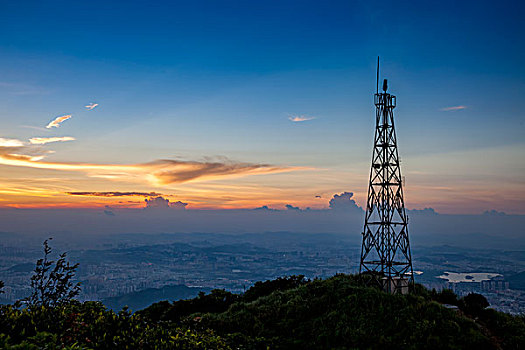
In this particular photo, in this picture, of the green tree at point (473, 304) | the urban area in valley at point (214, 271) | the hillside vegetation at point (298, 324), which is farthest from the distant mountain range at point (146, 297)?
the green tree at point (473, 304)

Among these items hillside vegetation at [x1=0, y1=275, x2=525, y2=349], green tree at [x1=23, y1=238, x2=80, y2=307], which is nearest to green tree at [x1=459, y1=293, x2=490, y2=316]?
hillside vegetation at [x1=0, y1=275, x2=525, y2=349]

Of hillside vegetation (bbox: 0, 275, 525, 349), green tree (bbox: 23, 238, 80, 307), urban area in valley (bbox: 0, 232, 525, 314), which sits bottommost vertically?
urban area in valley (bbox: 0, 232, 525, 314)

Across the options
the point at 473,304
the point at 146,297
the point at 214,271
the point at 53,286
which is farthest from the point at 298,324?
the point at 214,271

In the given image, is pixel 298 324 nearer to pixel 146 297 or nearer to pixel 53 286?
pixel 53 286

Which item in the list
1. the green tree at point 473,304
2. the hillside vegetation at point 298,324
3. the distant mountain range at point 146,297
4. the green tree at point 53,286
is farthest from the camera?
the distant mountain range at point 146,297

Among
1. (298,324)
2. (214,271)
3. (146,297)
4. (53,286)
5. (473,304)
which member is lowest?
(214,271)

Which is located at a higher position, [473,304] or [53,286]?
[53,286]

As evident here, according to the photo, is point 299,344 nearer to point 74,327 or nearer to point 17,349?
point 74,327

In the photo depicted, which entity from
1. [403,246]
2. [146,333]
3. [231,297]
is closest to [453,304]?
[403,246]

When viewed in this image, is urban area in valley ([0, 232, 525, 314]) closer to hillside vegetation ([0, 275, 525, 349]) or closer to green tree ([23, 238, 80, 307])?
hillside vegetation ([0, 275, 525, 349])

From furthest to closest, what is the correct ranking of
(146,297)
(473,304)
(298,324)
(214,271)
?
(214,271)
(146,297)
(473,304)
(298,324)

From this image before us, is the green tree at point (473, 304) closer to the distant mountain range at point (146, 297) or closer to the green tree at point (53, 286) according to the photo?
the green tree at point (53, 286)

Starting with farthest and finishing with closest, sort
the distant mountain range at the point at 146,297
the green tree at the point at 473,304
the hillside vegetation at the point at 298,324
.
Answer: the distant mountain range at the point at 146,297
the green tree at the point at 473,304
the hillside vegetation at the point at 298,324

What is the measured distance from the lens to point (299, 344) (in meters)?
16.2
